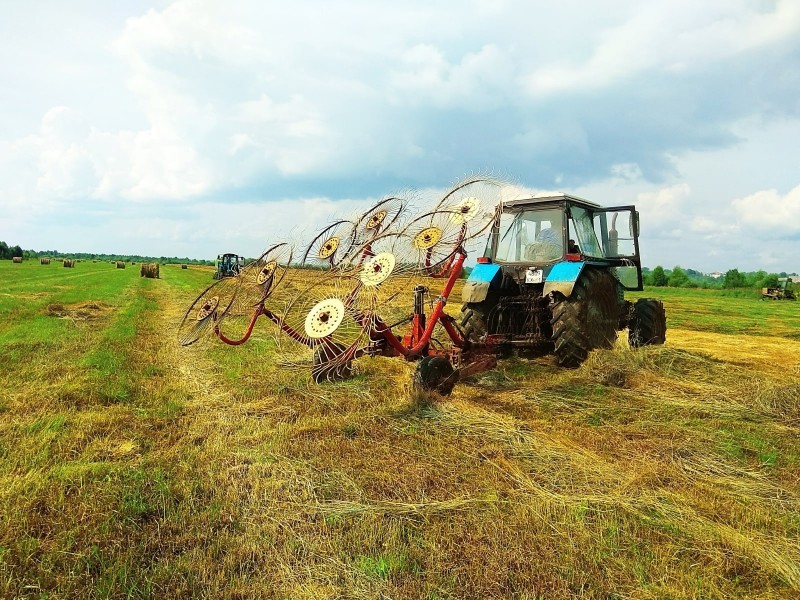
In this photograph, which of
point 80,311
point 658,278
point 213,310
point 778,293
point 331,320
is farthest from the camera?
point 658,278

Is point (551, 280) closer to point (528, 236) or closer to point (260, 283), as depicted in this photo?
point (528, 236)

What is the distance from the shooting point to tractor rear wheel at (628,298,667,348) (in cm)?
804

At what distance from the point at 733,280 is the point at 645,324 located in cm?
4096

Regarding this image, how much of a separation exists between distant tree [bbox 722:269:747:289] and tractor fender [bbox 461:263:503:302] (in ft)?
139

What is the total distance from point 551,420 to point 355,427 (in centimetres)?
175

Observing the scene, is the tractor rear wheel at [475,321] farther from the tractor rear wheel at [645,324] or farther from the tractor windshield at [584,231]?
the tractor rear wheel at [645,324]

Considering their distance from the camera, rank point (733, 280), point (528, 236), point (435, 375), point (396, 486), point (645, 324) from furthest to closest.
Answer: point (733, 280) < point (645, 324) < point (528, 236) < point (435, 375) < point (396, 486)

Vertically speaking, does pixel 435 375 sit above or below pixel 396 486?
above

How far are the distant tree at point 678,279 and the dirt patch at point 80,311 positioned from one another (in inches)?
1738

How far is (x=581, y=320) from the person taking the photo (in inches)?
249

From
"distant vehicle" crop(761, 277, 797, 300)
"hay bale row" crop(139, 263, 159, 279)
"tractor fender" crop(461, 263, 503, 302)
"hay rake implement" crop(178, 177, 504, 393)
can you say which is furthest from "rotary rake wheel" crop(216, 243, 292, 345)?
"distant vehicle" crop(761, 277, 797, 300)

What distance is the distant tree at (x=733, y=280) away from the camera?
42.2 m

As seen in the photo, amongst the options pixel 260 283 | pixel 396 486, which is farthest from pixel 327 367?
pixel 396 486

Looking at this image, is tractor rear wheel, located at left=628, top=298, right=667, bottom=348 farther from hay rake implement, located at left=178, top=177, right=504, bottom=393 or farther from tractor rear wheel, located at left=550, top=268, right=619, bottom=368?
hay rake implement, located at left=178, top=177, right=504, bottom=393
